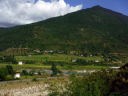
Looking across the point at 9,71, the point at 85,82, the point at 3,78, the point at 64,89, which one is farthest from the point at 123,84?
the point at 9,71

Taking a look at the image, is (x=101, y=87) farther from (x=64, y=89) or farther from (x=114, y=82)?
(x=64, y=89)

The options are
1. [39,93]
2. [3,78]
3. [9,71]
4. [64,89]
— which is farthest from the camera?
[9,71]

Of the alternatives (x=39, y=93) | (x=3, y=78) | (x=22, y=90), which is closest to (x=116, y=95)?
(x=39, y=93)

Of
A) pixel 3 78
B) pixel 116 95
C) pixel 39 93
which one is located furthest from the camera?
pixel 3 78

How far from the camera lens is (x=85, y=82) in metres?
28.1

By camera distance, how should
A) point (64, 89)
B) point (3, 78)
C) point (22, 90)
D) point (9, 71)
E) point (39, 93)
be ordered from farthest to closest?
point (9, 71)
point (3, 78)
point (22, 90)
point (39, 93)
point (64, 89)

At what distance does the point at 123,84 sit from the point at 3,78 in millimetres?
54559

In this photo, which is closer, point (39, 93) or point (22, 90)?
point (39, 93)

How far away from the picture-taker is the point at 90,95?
27.5m

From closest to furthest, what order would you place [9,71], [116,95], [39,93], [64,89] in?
[116,95], [64,89], [39,93], [9,71]

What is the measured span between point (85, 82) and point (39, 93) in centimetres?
1390

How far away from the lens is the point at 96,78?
28.7 meters

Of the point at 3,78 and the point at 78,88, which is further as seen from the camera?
the point at 3,78

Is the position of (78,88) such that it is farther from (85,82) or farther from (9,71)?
(9,71)
